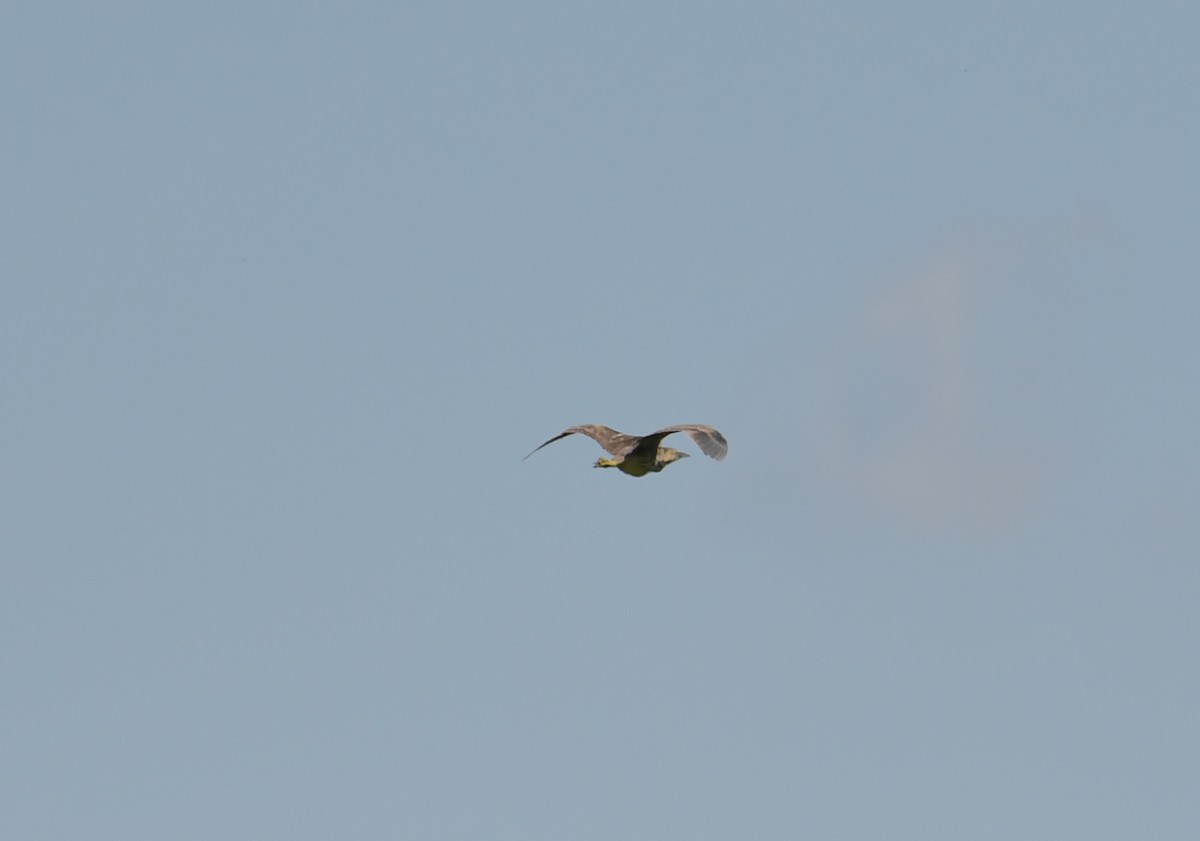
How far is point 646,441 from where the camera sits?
76.8 m

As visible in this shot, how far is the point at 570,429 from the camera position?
255 ft

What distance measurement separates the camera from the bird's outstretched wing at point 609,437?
3029 inches

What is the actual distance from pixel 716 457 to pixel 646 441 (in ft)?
13.2

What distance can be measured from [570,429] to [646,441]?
2134 millimetres

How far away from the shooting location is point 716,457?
73.1 meters

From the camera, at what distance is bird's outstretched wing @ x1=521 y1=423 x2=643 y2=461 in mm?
76938

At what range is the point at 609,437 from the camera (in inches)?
3044

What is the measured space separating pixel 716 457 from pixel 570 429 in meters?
5.83
